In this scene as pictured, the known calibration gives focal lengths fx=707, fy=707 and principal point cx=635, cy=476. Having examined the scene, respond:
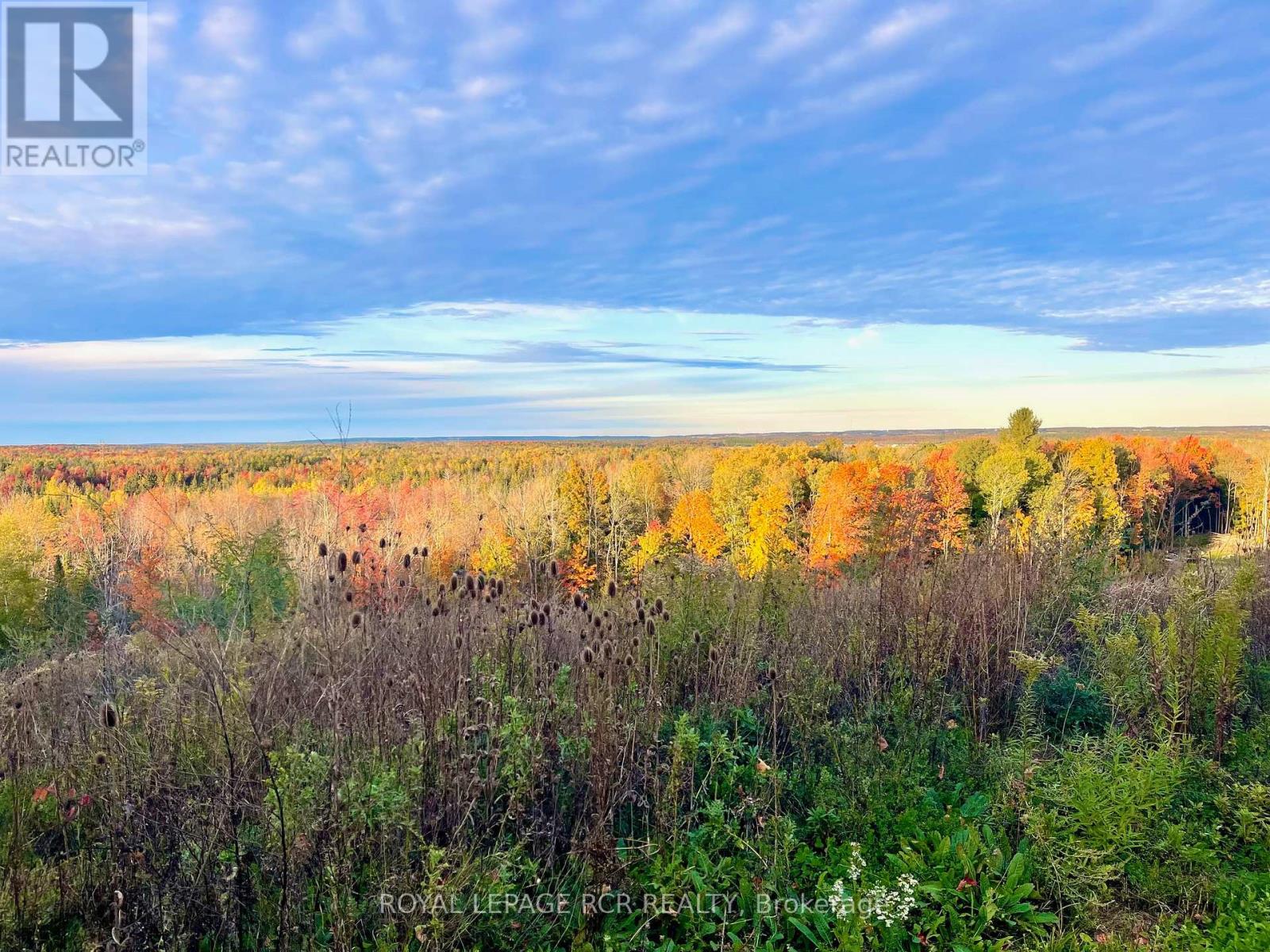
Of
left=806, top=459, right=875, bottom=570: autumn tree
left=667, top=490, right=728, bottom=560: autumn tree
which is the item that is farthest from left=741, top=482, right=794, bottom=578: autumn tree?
left=667, top=490, right=728, bottom=560: autumn tree

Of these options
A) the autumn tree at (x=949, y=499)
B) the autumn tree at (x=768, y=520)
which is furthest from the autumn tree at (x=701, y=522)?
the autumn tree at (x=949, y=499)

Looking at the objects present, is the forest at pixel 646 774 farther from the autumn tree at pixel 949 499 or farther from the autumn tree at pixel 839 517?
the autumn tree at pixel 949 499

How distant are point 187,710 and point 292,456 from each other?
71.8 meters

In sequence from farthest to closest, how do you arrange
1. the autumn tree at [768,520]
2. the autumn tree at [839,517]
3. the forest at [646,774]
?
the autumn tree at [768,520], the autumn tree at [839,517], the forest at [646,774]

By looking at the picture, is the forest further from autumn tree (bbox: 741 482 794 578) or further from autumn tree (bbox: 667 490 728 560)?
autumn tree (bbox: 667 490 728 560)

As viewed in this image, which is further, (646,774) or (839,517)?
(839,517)

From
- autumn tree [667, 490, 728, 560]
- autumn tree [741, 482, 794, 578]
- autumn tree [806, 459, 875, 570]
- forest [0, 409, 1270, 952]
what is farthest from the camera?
autumn tree [667, 490, 728, 560]

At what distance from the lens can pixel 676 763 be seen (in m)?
3.07

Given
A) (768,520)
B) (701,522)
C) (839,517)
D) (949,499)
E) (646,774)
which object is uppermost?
(646,774)

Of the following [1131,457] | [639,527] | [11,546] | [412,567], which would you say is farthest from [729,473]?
[412,567]

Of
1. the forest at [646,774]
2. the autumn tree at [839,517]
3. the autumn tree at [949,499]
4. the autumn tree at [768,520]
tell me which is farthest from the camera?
the autumn tree at [949,499]

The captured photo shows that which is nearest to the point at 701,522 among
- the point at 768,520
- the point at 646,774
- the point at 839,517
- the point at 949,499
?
the point at 768,520

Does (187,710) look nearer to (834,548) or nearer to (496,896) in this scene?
(496,896)

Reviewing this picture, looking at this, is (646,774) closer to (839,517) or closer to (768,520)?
(839,517)
